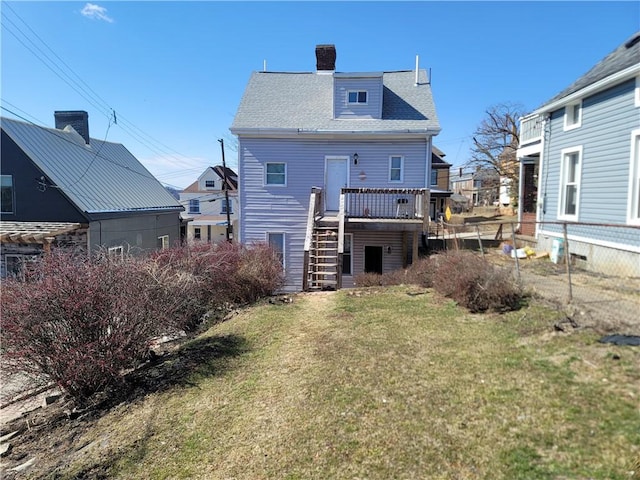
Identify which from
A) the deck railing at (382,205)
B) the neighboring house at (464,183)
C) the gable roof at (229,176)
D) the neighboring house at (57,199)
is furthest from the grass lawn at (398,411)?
the neighboring house at (464,183)

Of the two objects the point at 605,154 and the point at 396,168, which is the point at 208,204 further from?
the point at 605,154

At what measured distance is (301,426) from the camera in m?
3.84

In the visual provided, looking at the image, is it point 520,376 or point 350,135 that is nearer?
point 520,376

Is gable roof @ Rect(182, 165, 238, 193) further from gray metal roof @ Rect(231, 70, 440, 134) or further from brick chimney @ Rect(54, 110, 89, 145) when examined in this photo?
gray metal roof @ Rect(231, 70, 440, 134)

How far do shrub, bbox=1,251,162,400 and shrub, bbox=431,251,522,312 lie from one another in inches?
226

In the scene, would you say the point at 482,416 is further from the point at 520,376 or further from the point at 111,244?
the point at 111,244

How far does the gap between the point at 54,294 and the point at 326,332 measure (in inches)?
160

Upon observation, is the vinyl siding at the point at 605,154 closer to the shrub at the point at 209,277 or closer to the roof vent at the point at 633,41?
the roof vent at the point at 633,41

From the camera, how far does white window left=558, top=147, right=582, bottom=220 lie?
10.9m

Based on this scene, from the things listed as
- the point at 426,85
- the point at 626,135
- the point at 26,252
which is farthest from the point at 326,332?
the point at 26,252

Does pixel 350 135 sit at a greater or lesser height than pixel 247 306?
greater

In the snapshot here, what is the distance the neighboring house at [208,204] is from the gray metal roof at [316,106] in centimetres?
2398

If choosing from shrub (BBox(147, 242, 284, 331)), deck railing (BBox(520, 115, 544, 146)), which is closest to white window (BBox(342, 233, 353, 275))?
shrub (BBox(147, 242, 284, 331))

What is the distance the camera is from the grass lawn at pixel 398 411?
3.10m
